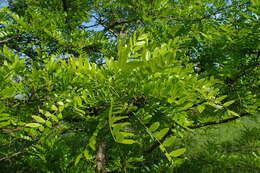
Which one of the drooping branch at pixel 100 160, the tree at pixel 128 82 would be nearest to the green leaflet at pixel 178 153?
the tree at pixel 128 82

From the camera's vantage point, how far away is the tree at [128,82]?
602 millimetres

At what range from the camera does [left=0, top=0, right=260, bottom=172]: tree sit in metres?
0.60

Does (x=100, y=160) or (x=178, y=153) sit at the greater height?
(x=178, y=153)

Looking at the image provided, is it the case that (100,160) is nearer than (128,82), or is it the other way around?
(128,82)

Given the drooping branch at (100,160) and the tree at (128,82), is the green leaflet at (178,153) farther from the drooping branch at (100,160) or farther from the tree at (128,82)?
the drooping branch at (100,160)

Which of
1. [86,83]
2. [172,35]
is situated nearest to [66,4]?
[172,35]

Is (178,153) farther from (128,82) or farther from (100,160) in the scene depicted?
(100,160)

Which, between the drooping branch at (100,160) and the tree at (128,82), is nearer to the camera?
the tree at (128,82)

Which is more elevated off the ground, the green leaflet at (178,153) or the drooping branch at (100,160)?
the green leaflet at (178,153)

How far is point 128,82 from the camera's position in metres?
0.62

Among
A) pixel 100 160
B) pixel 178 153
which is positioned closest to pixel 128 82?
pixel 178 153

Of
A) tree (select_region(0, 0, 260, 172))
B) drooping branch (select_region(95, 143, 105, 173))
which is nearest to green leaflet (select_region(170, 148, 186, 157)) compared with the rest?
tree (select_region(0, 0, 260, 172))

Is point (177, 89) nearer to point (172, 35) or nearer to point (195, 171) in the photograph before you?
point (172, 35)

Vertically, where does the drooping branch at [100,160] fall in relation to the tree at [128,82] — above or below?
below
